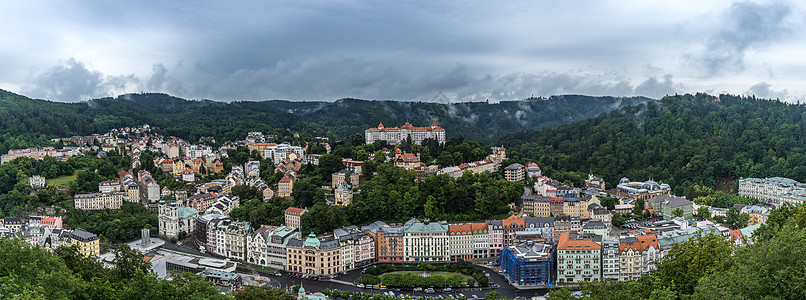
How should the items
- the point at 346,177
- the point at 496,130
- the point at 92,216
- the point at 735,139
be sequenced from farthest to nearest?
the point at 496,130 < the point at 735,139 < the point at 346,177 < the point at 92,216

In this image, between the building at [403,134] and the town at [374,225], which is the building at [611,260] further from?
the building at [403,134]

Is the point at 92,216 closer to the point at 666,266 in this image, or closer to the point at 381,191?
the point at 381,191

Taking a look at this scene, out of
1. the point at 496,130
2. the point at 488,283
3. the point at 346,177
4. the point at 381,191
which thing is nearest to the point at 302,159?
the point at 346,177

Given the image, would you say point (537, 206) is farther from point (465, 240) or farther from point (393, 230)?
point (393, 230)

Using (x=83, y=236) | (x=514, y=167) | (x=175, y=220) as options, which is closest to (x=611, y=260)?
(x=514, y=167)

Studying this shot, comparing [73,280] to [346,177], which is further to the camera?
[346,177]

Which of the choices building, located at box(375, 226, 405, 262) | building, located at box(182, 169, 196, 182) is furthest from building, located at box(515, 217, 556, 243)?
building, located at box(182, 169, 196, 182)

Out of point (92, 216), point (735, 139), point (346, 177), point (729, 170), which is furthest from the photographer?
point (735, 139)

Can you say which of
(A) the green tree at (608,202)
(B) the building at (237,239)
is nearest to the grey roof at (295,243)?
(B) the building at (237,239)

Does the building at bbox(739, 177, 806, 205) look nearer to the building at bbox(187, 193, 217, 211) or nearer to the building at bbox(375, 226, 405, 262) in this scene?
the building at bbox(375, 226, 405, 262)
